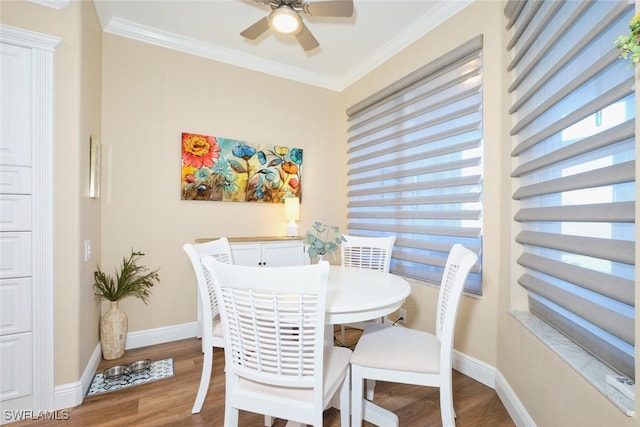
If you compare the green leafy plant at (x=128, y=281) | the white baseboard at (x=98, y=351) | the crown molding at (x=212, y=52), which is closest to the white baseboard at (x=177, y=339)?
the white baseboard at (x=98, y=351)

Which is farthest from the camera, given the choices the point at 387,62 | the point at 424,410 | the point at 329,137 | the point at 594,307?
the point at 329,137

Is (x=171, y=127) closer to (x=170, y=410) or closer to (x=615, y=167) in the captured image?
(x=170, y=410)

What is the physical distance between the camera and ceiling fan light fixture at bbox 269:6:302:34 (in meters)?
1.87

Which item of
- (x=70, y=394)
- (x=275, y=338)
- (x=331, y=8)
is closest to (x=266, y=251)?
(x=70, y=394)

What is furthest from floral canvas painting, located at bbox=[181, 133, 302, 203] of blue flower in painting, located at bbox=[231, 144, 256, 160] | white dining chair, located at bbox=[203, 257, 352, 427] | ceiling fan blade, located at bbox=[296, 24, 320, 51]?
white dining chair, located at bbox=[203, 257, 352, 427]

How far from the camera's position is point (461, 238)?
2.25 metres

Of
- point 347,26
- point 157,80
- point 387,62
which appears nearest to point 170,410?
point 157,80

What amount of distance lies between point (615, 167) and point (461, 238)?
125cm

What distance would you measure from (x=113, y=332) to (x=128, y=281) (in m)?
0.40

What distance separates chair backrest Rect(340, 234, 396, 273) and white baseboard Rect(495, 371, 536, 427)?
40.1 inches

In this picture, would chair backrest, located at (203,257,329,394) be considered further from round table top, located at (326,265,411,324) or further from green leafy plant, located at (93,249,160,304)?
green leafy plant, located at (93,249,160,304)

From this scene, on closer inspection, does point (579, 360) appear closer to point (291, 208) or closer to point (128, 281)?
point (291, 208)

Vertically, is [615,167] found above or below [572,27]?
below

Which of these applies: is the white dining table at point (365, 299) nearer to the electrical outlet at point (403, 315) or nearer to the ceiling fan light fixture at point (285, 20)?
the electrical outlet at point (403, 315)
